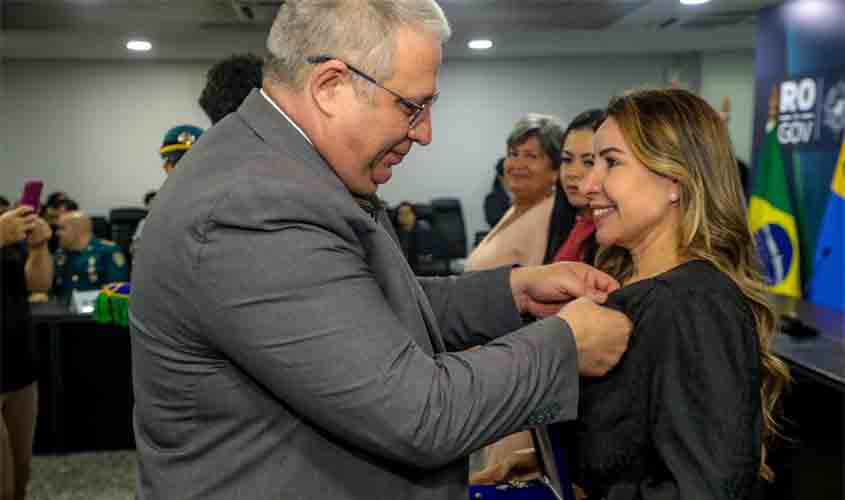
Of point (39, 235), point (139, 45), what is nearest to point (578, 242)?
point (39, 235)

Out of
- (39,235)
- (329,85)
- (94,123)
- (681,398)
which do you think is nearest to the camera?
(329,85)

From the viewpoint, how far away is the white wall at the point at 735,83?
10.0 m

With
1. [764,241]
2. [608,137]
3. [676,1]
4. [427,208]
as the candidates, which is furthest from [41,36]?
[608,137]

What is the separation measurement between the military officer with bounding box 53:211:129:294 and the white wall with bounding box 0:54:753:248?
5542 millimetres

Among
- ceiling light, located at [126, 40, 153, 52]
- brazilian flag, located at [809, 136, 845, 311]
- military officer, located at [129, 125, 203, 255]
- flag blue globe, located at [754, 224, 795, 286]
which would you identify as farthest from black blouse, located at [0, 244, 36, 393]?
ceiling light, located at [126, 40, 153, 52]

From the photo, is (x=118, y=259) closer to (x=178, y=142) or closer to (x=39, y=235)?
(x=39, y=235)

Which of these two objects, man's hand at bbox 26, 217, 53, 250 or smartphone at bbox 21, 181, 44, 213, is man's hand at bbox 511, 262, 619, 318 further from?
man's hand at bbox 26, 217, 53, 250

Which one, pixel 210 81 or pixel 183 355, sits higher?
pixel 210 81

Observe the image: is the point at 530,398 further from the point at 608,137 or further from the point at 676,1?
the point at 676,1

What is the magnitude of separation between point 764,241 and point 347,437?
17.9 ft

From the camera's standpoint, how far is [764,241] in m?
5.85

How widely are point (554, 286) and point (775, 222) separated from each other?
191 inches

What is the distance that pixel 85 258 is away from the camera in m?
4.86

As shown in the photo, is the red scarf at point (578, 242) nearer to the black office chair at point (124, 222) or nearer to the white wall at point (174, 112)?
the black office chair at point (124, 222)
